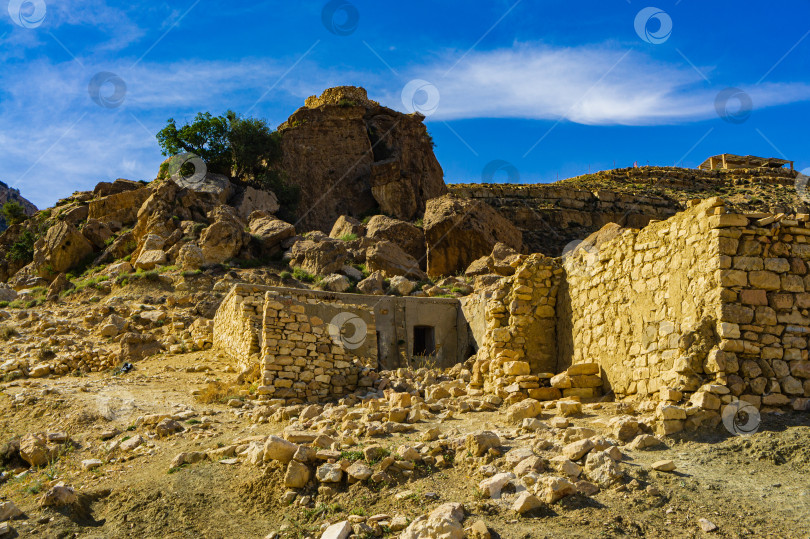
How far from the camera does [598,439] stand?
19.2ft

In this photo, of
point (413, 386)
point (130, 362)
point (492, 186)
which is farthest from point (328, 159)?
point (413, 386)

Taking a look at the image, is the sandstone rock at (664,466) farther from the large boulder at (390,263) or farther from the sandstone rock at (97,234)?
the sandstone rock at (97,234)

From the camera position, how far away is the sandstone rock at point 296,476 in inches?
234

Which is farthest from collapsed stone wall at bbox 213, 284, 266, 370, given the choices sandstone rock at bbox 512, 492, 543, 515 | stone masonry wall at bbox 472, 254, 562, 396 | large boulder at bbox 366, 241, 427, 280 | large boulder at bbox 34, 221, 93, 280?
large boulder at bbox 34, 221, 93, 280

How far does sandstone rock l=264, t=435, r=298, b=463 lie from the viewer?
6258 millimetres

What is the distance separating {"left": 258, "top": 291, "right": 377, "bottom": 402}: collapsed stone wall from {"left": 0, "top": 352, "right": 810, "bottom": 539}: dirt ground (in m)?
1.51

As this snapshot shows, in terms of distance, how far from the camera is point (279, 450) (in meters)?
6.26

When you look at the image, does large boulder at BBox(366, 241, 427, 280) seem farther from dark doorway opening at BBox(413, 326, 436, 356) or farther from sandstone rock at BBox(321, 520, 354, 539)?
sandstone rock at BBox(321, 520, 354, 539)

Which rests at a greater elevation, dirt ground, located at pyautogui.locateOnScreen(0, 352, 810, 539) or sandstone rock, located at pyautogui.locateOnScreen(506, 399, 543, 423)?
sandstone rock, located at pyautogui.locateOnScreen(506, 399, 543, 423)

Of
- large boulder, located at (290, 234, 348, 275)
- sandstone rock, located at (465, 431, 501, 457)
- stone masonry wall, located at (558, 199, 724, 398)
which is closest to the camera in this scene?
sandstone rock, located at (465, 431, 501, 457)

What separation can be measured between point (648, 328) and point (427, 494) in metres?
3.57

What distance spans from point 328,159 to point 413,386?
985 inches

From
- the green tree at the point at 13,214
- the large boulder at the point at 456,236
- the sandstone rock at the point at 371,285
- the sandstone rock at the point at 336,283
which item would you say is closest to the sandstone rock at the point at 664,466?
the sandstone rock at the point at 371,285

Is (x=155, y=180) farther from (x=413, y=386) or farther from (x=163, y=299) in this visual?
(x=413, y=386)
